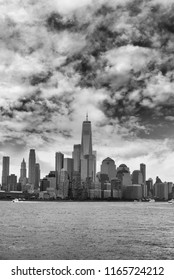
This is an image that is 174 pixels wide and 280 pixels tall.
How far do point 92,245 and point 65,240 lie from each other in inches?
292

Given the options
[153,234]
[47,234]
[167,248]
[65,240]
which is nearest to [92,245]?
[65,240]

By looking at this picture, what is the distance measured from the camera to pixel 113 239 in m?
75.9

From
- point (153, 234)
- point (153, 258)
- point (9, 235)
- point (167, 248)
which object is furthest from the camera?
point (153, 234)

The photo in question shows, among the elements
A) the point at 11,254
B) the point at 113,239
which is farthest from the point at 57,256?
the point at 113,239

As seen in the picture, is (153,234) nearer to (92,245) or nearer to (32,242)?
(92,245)

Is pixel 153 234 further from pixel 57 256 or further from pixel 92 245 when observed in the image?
pixel 57 256
